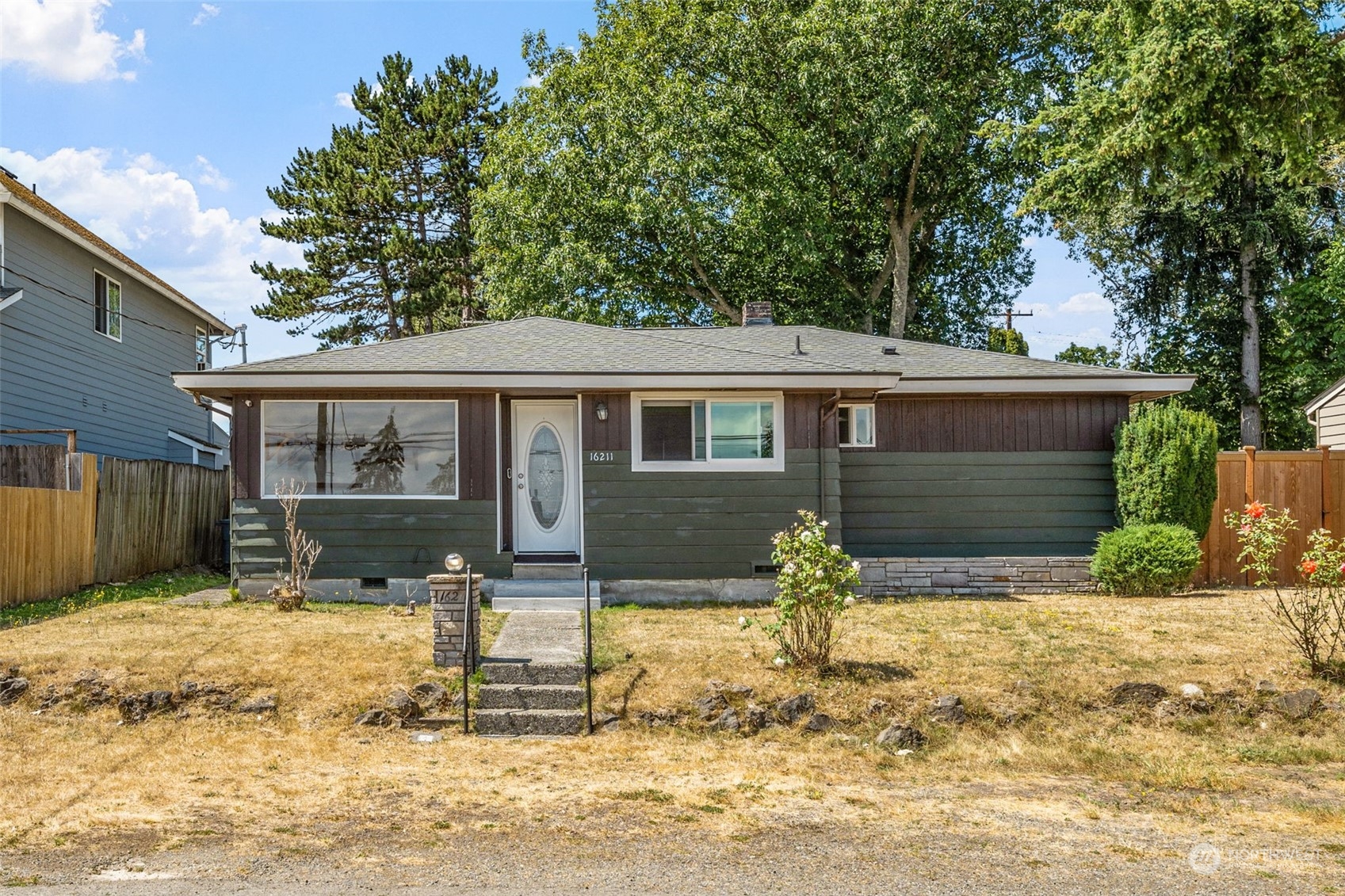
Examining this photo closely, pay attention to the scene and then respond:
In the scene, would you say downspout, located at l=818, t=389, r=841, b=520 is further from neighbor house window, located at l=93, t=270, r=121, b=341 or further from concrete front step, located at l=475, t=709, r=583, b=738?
neighbor house window, located at l=93, t=270, r=121, b=341

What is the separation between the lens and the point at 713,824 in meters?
5.68

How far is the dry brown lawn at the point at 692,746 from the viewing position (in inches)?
228

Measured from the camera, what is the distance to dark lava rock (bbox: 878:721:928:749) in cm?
734

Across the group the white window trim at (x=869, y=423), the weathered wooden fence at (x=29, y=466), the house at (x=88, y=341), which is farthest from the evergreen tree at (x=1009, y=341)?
the weathered wooden fence at (x=29, y=466)

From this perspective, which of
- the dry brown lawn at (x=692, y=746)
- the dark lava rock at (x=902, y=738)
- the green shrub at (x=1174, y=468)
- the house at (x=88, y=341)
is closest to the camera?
the dry brown lawn at (x=692, y=746)

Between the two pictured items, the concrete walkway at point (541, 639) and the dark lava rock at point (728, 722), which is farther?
→ the concrete walkway at point (541, 639)

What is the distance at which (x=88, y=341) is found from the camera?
683 inches

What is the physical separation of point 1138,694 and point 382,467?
8328 mm

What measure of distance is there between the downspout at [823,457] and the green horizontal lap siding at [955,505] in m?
1.10

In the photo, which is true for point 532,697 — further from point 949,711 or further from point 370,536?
point 370,536

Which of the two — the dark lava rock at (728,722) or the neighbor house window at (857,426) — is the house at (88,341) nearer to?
the neighbor house window at (857,426)

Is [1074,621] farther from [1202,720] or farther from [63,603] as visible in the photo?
[63,603]

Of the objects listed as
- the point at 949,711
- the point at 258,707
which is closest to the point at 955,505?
the point at 949,711

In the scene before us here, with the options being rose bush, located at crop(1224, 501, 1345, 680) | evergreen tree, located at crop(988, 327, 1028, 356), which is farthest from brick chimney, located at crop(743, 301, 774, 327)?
evergreen tree, located at crop(988, 327, 1028, 356)
